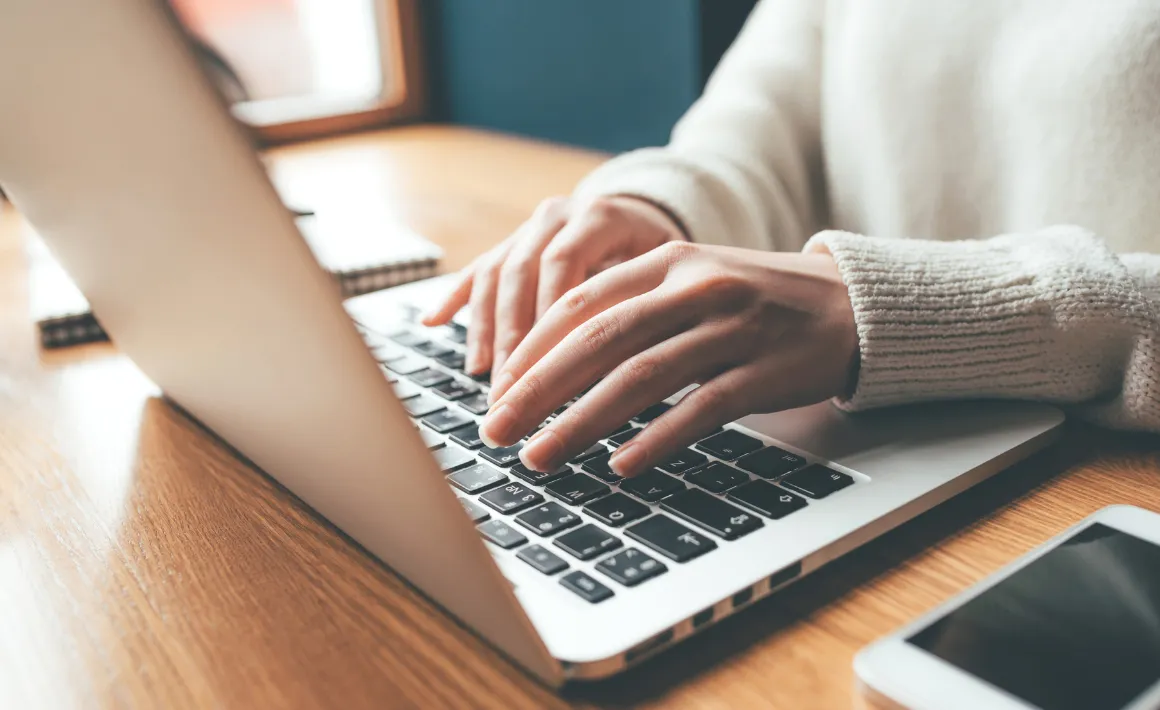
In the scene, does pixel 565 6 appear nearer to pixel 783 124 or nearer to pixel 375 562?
pixel 783 124

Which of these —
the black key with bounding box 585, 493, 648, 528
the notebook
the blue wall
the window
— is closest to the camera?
the black key with bounding box 585, 493, 648, 528

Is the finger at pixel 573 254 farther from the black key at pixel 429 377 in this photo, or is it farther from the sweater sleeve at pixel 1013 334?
the sweater sleeve at pixel 1013 334

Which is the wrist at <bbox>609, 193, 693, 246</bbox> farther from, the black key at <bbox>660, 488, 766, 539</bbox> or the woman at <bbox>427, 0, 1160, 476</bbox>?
the black key at <bbox>660, 488, 766, 539</bbox>

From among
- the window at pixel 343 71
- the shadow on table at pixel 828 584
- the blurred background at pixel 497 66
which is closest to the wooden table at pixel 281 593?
the shadow on table at pixel 828 584

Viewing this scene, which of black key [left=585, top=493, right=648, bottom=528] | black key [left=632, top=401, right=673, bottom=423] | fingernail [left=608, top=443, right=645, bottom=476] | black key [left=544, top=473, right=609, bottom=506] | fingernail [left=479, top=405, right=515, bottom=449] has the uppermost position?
fingernail [left=479, top=405, right=515, bottom=449]

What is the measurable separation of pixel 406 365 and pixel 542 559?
10.7 inches

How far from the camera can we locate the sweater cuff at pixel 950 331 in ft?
1.59

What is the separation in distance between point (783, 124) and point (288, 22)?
1693 mm

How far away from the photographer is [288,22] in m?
2.27

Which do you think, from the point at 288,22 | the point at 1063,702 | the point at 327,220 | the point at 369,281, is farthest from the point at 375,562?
the point at 288,22

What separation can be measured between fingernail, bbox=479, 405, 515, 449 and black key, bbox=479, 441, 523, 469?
0.01 meters

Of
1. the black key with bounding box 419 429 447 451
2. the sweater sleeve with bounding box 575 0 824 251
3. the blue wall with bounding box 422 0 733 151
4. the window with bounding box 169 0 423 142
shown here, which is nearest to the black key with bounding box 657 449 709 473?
the black key with bounding box 419 429 447 451

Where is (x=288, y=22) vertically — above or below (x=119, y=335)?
above

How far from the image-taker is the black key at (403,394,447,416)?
52 centimetres
